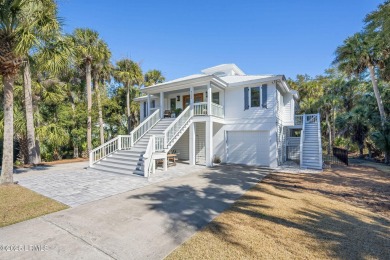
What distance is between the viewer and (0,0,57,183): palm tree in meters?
6.62

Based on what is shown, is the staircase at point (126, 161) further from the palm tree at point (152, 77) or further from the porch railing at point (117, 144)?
the palm tree at point (152, 77)

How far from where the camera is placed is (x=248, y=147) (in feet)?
43.7

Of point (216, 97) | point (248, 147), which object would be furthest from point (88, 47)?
point (248, 147)

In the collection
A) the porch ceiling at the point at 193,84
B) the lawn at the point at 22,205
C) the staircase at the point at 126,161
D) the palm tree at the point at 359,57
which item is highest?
the palm tree at the point at 359,57

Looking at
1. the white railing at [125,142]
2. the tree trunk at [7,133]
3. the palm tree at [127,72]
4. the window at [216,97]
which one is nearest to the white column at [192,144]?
the window at [216,97]

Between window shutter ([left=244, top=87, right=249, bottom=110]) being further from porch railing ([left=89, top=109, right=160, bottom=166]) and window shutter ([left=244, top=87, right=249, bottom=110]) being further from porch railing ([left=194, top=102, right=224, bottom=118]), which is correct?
porch railing ([left=89, top=109, right=160, bottom=166])

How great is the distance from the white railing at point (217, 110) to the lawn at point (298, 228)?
22.4ft

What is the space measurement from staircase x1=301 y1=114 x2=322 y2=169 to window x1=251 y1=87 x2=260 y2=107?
379 cm

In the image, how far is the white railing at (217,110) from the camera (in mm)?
12811

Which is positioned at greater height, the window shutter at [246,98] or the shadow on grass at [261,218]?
the window shutter at [246,98]

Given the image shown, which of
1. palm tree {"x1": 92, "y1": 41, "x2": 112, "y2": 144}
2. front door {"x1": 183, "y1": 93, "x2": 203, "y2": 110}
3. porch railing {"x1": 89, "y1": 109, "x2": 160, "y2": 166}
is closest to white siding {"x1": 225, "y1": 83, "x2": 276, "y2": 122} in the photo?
front door {"x1": 183, "y1": 93, "x2": 203, "y2": 110}

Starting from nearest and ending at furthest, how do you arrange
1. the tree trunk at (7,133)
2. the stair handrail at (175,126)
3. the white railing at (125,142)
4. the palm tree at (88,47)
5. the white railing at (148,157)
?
1. the tree trunk at (7,133)
2. the white railing at (148,157)
3. the stair handrail at (175,126)
4. the white railing at (125,142)
5. the palm tree at (88,47)

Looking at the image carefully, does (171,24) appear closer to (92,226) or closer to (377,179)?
(92,226)

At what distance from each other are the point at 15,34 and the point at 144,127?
7819 millimetres
